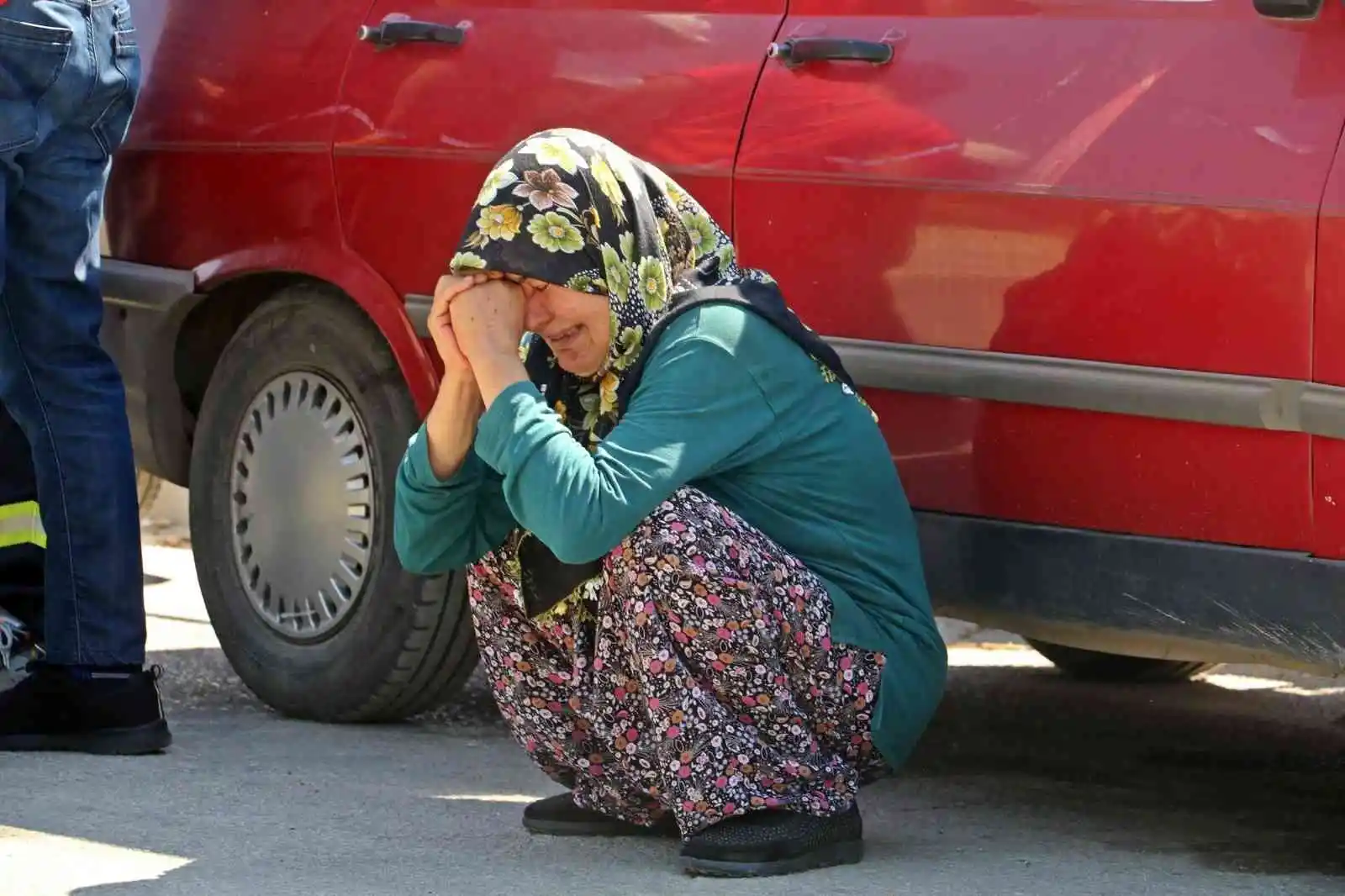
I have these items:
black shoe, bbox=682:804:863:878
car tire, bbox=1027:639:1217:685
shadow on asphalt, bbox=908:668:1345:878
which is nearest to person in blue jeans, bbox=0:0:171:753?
black shoe, bbox=682:804:863:878

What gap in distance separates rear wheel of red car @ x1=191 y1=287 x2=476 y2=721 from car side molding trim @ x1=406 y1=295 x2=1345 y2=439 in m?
1.07

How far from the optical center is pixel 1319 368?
3066 millimetres

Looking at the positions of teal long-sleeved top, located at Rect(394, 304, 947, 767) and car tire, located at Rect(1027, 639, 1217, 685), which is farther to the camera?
car tire, located at Rect(1027, 639, 1217, 685)

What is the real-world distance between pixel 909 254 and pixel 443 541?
0.83m

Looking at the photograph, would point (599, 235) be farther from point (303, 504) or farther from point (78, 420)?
point (303, 504)

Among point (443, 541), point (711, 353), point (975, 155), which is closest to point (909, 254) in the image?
point (975, 155)

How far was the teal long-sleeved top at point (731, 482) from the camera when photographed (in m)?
3.06

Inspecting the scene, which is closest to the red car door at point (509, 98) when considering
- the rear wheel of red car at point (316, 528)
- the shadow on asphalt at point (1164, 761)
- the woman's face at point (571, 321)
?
the rear wheel of red car at point (316, 528)

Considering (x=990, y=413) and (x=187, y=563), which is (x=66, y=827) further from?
(x=187, y=563)

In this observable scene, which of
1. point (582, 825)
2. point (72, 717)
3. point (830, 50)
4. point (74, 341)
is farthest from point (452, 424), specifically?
point (72, 717)

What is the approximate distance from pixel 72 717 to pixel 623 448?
57.6 inches

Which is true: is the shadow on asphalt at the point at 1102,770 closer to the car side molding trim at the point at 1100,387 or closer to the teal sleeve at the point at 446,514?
the teal sleeve at the point at 446,514

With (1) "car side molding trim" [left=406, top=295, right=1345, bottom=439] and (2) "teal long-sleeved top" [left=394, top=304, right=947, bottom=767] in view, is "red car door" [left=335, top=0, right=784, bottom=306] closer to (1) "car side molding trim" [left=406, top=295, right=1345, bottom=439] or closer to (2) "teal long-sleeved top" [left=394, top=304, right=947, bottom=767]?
(1) "car side molding trim" [left=406, top=295, right=1345, bottom=439]

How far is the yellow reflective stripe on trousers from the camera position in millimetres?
4316
